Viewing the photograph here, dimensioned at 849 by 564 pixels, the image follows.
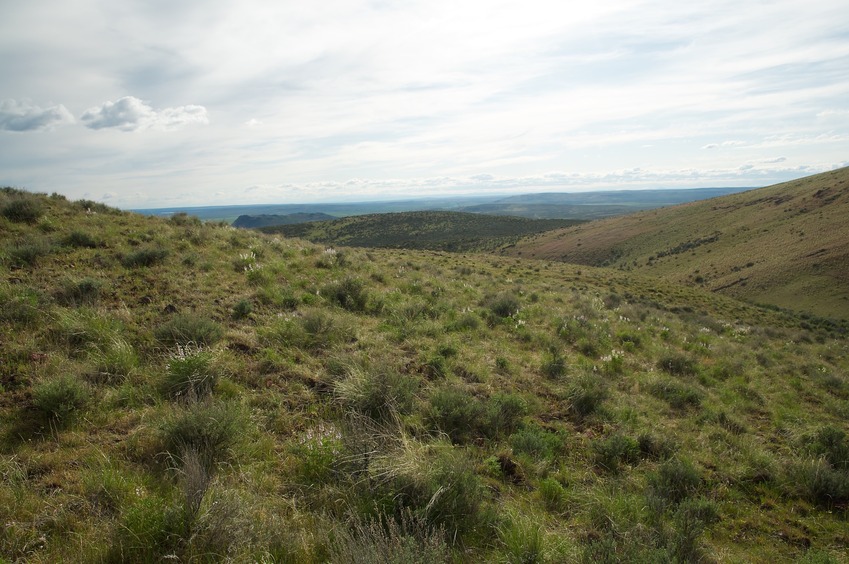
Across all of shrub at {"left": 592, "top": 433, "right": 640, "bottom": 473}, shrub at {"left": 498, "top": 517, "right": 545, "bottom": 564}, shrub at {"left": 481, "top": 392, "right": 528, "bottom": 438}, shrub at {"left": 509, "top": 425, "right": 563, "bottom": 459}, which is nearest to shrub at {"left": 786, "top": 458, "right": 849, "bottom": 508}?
shrub at {"left": 592, "top": 433, "right": 640, "bottom": 473}

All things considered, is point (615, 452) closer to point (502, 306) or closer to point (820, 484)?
point (820, 484)

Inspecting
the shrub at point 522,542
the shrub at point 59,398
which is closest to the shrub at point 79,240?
the shrub at point 59,398

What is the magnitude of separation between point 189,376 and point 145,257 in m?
5.51

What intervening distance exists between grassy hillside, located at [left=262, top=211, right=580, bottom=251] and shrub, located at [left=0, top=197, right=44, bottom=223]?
80.8m

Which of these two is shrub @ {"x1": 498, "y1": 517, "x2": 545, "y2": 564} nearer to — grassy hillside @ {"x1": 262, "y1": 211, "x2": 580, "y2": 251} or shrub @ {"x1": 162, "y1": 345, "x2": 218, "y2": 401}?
shrub @ {"x1": 162, "y1": 345, "x2": 218, "y2": 401}

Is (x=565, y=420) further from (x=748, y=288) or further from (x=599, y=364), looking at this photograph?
(x=748, y=288)

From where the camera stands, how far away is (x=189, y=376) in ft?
17.8

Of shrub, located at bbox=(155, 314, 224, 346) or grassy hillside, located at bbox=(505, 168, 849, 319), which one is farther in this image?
grassy hillside, located at bbox=(505, 168, 849, 319)

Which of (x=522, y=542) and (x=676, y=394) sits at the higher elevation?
(x=522, y=542)

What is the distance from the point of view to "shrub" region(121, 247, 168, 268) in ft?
30.1

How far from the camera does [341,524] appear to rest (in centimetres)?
341

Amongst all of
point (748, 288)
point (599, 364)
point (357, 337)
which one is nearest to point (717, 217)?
point (748, 288)

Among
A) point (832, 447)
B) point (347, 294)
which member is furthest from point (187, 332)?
point (832, 447)

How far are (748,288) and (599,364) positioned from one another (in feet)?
148
